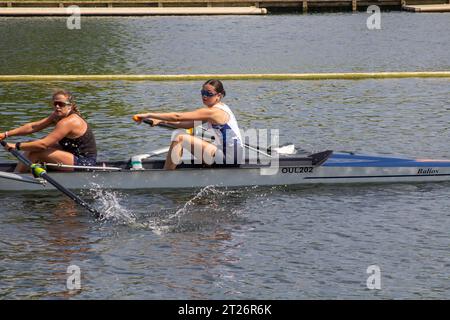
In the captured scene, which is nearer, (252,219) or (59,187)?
(252,219)

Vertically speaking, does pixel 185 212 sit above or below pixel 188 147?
below

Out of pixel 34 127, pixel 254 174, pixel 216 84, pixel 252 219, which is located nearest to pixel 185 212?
pixel 252 219

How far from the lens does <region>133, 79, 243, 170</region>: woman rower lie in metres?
16.8

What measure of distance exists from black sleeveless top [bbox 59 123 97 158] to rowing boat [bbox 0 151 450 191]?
0.96 ft

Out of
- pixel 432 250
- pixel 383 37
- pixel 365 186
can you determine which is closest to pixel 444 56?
pixel 383 37

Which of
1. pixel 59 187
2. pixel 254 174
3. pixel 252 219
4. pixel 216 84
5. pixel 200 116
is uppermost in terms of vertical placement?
pixel 216 84

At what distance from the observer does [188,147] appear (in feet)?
55.3

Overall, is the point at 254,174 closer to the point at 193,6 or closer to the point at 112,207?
the point at 112,207

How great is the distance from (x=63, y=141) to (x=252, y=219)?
344cm

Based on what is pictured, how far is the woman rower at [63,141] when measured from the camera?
16.5 metres

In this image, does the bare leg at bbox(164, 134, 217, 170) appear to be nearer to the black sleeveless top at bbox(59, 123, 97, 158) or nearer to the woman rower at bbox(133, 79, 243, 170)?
the woman rower at bbox(133, 79, 243, 170)

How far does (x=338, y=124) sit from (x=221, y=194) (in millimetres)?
7038

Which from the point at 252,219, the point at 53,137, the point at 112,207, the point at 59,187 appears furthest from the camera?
the point at 53,137

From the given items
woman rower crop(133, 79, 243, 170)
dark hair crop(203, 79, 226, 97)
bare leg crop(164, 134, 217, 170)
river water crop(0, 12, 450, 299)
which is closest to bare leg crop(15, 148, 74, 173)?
river water crop(0, 12, 450, 299)
